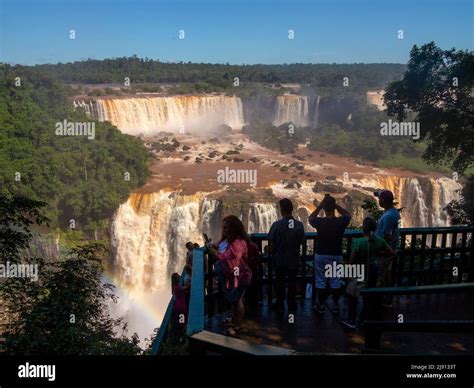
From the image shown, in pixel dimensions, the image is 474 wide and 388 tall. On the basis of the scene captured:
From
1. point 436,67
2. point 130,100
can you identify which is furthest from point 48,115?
point 436,67

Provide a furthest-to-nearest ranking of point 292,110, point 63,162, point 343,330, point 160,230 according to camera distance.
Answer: point 292,110 < point 63,162 < point 160,230 < point 343,330

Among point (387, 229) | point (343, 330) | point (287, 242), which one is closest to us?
point (343, 330)

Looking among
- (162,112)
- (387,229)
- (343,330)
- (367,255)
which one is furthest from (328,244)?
(162,112)

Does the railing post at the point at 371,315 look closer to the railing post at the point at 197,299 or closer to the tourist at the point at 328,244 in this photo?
the railing post at the point at 197,299

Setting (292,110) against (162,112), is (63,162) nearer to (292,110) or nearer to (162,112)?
(162,112)

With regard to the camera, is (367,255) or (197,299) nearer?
(197,299)

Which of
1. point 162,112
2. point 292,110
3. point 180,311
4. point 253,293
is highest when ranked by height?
point 292,110

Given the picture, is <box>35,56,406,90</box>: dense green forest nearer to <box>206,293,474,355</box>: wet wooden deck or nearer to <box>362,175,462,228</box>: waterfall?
<box>362,175,462,228</box>: waterfall

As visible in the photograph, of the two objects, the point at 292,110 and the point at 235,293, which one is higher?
the point at 292,110
